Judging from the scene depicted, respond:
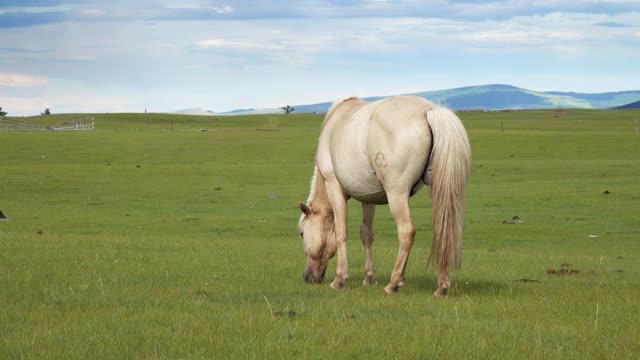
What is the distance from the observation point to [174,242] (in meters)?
19.4

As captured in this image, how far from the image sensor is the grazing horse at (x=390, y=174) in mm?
10992

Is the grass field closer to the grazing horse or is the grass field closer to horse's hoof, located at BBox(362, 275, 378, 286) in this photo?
horse's hoof, located at BBox(362, 275, 378, 286)

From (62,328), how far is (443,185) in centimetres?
463

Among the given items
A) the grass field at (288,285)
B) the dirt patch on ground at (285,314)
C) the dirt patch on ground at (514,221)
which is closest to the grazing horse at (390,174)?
the grass field at (288,285)

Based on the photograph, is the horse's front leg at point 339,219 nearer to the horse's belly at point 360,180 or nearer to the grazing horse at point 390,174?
the grazing horse at point 390,174

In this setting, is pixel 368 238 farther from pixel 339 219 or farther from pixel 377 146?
pixel 377 146

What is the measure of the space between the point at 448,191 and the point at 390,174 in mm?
850

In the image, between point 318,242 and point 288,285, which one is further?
point 318,242

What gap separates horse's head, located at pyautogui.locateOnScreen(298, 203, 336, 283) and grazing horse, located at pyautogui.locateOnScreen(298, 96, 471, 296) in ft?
0.05

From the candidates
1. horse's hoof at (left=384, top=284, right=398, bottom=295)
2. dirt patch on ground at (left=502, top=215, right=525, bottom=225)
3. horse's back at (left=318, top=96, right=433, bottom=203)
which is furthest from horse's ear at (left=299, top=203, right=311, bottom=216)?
dirt patch on ground at (left=502, top=215, right=525, bottom=225)

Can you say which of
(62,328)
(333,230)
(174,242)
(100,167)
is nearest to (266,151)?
(100,167)

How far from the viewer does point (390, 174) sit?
11.5m

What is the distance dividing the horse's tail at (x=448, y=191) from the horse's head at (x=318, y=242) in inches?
97.5

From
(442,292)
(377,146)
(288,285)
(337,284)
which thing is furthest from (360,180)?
(442,292)
